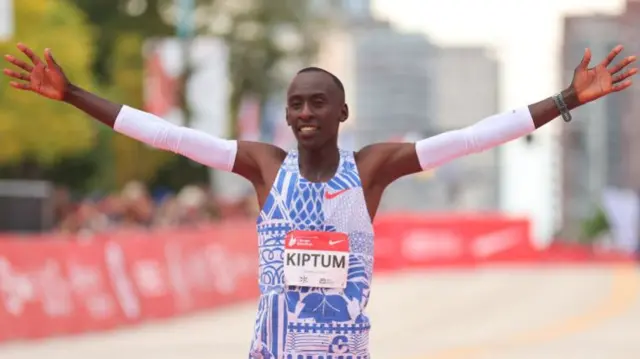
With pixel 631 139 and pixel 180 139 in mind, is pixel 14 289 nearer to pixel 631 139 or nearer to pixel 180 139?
pixel 180 139

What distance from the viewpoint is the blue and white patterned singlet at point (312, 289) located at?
7.50 metres

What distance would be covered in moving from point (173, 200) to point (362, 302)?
26.1 m

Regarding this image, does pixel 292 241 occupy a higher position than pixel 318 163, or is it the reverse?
pixel 318 163

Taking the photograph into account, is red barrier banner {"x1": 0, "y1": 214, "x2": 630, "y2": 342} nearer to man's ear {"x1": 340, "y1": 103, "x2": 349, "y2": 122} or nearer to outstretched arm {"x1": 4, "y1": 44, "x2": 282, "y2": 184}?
outstretched arm {"x1": 4, "y1": 44, "x2": 282, "y2": 184}

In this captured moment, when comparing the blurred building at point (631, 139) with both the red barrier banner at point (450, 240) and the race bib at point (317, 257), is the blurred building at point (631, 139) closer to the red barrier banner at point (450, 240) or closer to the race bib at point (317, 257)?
the red barrier banner at point (450, 240)

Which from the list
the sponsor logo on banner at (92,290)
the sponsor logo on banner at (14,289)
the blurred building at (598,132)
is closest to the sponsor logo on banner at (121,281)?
the sponsor logo on banner at (92,290)

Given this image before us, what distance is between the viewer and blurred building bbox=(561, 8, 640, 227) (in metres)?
98.1

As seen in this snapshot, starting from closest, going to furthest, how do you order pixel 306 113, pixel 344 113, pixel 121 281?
pixel 306 113, pixel 344 113, pixel 121 281

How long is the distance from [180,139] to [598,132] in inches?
3683

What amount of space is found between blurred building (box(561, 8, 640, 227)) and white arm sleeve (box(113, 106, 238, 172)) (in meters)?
73.0

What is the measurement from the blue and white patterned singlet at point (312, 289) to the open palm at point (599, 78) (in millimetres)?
933

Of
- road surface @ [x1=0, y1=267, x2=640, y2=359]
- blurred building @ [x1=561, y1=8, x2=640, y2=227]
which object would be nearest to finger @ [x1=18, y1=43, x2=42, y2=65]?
road surface @ [x1=0, y1=267, x2=640, y2=359]

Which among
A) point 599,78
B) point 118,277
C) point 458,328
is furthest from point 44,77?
point 458,328

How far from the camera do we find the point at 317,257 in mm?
7461
